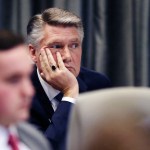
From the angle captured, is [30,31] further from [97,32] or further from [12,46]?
[12,46]

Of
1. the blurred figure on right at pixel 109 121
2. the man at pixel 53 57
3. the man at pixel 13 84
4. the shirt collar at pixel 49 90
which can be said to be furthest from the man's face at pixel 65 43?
the man at pixel 13 84

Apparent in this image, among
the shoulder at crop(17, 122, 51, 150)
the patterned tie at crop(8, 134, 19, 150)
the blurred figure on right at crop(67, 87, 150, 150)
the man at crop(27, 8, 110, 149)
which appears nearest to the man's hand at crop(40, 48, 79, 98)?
the man at crop(27, 8, 110, 149)

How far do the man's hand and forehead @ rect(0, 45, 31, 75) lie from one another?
915 mm

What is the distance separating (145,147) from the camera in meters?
1.18

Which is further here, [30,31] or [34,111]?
[30,31]

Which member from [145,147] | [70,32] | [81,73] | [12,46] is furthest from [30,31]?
[12,46]

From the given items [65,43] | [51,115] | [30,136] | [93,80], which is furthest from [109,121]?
[93,80]

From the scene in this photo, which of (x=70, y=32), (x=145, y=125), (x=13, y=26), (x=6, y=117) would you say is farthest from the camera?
(x=13, y=26)

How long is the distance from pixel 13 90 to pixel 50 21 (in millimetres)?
1045

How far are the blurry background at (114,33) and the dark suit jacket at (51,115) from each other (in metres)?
0.66

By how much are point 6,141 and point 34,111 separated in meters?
0.81

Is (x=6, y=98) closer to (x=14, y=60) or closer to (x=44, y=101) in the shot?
(x=14, y=60)

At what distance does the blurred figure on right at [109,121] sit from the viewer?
1.14 metres

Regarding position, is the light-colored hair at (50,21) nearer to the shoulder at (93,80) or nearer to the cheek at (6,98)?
the shoulder at (93,80)
